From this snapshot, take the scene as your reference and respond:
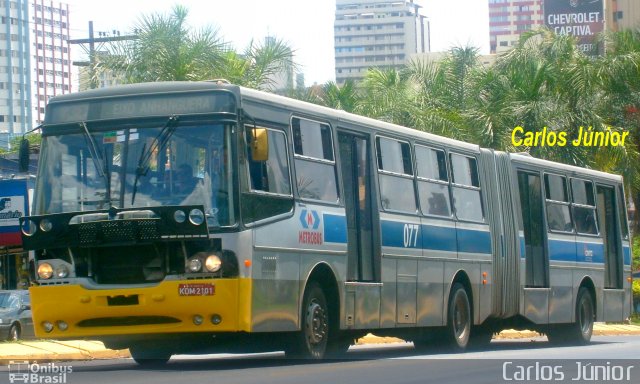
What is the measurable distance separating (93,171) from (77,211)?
0.47m

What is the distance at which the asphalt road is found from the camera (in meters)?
12.4

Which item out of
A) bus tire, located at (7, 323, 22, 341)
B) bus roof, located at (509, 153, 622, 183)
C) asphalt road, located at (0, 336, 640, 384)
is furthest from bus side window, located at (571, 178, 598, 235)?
bus tire, located at (7, 323, 22, 341)

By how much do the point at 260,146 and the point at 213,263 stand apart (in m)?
1.35

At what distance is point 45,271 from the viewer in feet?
46.0

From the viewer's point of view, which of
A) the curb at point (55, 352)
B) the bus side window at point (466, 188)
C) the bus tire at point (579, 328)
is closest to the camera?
the curb at point (55, 352)

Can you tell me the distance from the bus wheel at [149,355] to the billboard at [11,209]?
22.1 metres

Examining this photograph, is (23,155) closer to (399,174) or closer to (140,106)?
(140,106)

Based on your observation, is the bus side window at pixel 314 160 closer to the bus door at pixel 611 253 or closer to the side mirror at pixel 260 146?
the side mirror at pixel 260 146

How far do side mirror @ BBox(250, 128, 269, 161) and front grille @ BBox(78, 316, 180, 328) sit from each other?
1.92 m

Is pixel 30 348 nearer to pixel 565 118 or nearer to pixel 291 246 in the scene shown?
pixel 291 246

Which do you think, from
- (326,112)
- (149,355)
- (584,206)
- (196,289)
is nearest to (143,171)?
(196,289)

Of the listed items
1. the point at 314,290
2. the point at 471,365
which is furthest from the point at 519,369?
the point at 314,290

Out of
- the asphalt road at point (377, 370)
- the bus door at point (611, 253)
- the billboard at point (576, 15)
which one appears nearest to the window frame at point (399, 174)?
the asphalt road at point (377, 370)

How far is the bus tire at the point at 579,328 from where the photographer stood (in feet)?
78.1
